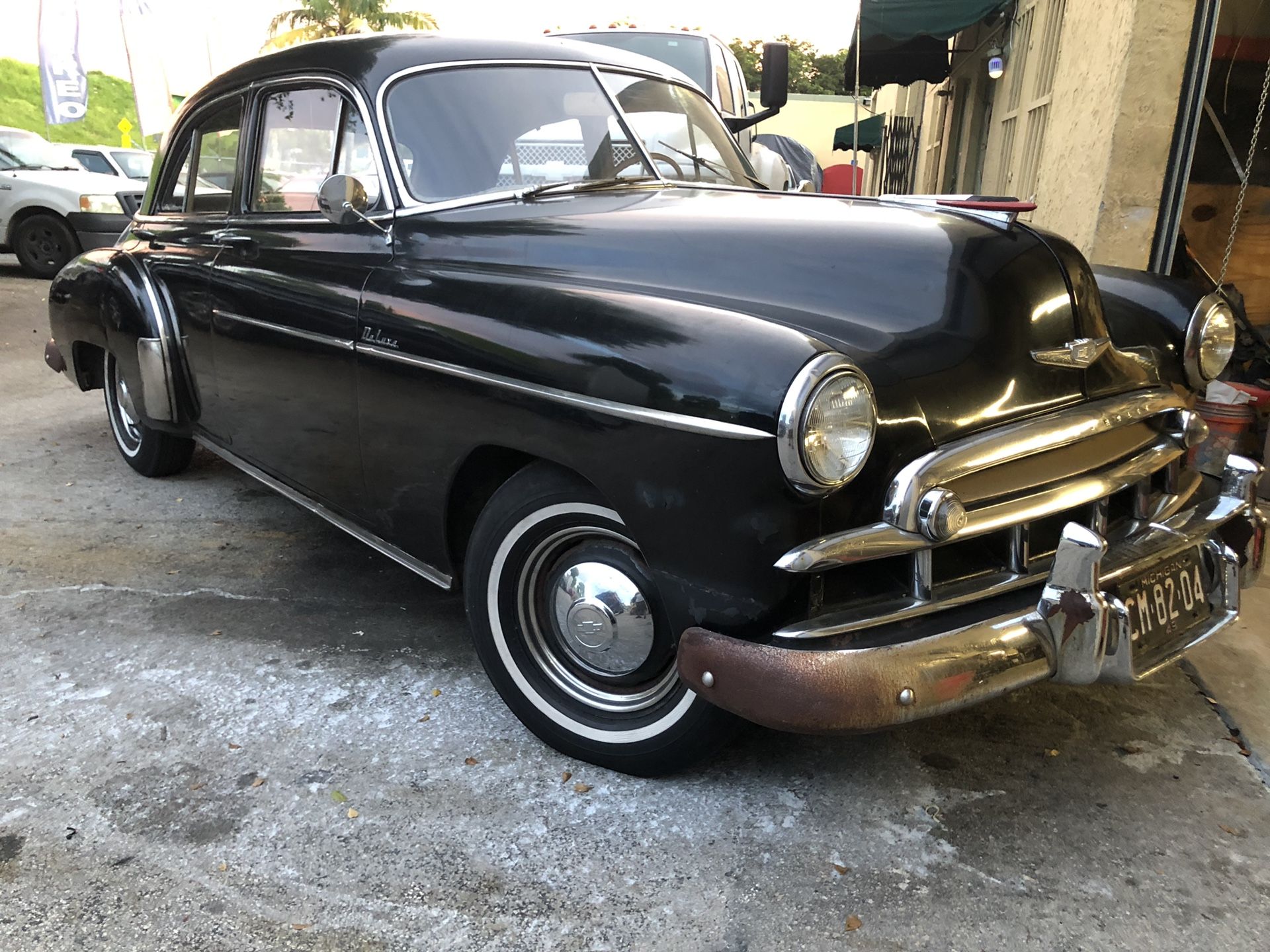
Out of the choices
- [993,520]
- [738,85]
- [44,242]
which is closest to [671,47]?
[738,85]

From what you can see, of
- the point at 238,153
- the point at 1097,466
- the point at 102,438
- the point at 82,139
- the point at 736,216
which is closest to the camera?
the point at 1097,466

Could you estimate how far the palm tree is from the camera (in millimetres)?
28000

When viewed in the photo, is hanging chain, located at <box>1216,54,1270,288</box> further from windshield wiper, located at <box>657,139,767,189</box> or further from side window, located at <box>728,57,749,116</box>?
windshield wiper, located at <box>657,139,767,189</box>

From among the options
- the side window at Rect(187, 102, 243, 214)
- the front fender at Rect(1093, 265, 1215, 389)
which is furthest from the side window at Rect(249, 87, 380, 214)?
the front fender at Rect(1093, 265, 1215, 389)

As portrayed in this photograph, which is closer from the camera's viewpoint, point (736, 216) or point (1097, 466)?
point (1097, 466)

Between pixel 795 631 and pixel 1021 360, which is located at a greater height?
pixel 1021 360

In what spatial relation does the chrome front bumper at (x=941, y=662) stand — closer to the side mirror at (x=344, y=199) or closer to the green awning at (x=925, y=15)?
the side mirror at (x=344, y=199)

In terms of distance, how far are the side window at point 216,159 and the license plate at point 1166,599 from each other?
3.22 m

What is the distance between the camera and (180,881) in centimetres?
194

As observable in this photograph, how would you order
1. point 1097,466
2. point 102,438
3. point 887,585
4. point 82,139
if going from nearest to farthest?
point 887,585, point 1097,466, point 102,438, point 82,139

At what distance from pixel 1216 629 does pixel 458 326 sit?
1.95 m

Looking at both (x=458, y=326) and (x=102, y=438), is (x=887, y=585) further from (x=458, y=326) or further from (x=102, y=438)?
(x=102, y=438)

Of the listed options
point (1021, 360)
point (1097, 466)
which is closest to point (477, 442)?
point (1021, 360)

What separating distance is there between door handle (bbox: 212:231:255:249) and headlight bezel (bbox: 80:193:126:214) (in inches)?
346
